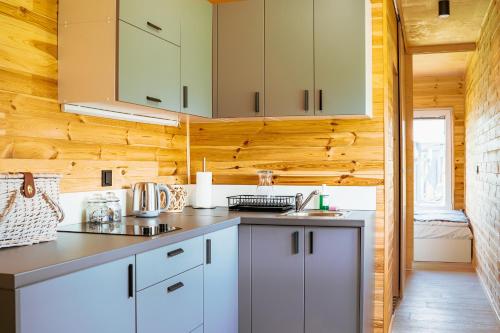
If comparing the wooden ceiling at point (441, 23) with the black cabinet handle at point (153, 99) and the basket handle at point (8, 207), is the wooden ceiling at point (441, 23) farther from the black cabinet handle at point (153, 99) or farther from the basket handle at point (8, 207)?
the basket handle at point (8, 207)

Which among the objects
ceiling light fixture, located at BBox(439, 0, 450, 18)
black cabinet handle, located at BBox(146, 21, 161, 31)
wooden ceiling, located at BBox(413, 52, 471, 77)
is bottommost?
black cabinet handle, located at BBox(146, 21, 161, 31)

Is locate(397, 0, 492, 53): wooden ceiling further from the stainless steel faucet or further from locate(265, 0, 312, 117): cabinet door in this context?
the stainless steel faucet

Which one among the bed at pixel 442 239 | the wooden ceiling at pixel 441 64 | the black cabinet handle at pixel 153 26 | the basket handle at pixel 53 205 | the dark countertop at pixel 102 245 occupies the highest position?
the wooden ceiling at pixel 441 64

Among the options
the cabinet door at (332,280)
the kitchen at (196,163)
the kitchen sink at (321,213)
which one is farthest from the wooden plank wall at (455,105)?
the cabinet door at (332,280)

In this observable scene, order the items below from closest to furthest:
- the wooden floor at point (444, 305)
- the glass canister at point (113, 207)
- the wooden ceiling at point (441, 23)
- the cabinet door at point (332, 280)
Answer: the glass canister at point (113, 207), the cabinet door at point (332, 280), the wooden floor at point (444, 305), the wooden ceiling at point (441, 23)

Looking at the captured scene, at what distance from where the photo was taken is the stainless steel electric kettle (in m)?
2.96

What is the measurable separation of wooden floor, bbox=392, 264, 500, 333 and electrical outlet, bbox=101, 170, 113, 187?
2.34 m

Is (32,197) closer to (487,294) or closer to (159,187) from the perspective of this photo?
(159,187)


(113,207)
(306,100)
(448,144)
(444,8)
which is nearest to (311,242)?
(306,100)

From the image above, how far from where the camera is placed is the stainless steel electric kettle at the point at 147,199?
296 cm

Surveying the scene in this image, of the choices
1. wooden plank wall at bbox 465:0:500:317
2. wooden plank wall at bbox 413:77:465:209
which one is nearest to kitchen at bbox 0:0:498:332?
wooden plank wall at bbox 465:0:500:317

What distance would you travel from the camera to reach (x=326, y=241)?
2922 mm

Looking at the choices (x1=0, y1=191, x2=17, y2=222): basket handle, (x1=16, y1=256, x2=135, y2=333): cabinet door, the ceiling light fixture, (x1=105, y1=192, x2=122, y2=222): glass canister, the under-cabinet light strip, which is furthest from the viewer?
the ceiling light fixture

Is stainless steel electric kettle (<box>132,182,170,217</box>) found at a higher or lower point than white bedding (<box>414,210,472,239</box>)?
higher
